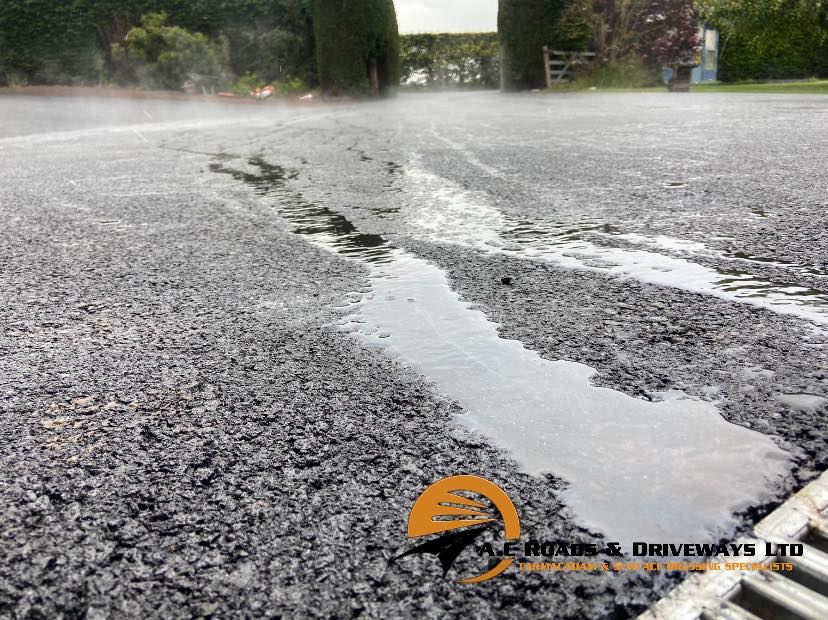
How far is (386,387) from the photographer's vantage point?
2.22 m

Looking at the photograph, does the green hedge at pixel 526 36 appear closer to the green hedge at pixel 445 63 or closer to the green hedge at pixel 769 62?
the green hedge at pixel 769 62

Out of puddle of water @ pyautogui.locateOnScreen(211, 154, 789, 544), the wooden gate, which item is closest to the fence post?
the wooden gate

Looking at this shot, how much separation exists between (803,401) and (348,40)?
2209 cm

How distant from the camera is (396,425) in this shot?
6.43ft

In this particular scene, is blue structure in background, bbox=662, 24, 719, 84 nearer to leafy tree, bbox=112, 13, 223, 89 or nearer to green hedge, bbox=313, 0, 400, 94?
green hedge, bbox=313, 0, 400, 94

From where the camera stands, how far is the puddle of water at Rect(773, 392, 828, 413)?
1921mm

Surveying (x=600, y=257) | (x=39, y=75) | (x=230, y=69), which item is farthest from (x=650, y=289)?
(x=39, y=75)

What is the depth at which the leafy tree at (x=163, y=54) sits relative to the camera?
2167 cm

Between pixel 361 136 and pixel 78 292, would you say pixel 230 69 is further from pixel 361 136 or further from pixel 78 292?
pixel 78 292

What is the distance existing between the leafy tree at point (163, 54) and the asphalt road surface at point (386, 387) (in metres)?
18.4

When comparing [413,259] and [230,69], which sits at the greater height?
[230,69]

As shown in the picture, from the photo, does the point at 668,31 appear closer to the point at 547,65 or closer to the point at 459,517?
the point at 547,65

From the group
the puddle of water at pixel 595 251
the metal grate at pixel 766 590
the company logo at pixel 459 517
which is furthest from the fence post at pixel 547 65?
the metal grate at pixel 766 590

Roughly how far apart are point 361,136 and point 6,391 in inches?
364
